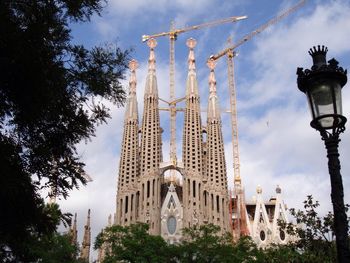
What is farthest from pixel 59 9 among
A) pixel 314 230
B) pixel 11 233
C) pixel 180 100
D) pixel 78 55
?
pixel 180 100

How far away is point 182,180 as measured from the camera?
70.7 meters

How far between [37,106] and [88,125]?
1.46 m

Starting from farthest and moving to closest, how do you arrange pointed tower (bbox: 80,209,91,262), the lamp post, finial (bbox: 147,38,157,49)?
finial (bbox: 147,38,157,49) < pointed tower (bbox: 80,209,91,262) < the lamp post

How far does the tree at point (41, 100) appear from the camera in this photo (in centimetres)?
884

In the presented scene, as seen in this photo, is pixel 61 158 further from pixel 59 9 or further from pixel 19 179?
pixel 59 9

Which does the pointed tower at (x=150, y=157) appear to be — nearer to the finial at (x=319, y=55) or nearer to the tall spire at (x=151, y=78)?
the tall spire at (x=151, y=78)

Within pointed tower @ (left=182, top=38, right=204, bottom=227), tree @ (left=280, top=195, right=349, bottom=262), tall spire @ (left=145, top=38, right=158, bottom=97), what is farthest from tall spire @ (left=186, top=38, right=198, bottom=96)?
tree @ (left=280, top=195, right=349, bottom=262)

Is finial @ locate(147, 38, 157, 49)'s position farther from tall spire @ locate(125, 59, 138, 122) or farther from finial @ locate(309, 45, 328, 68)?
finial @ locate(309, 45, 328, 68)

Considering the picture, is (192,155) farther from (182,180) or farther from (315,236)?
(315,236)

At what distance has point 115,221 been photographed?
2785 inches

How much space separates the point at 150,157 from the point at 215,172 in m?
10.1

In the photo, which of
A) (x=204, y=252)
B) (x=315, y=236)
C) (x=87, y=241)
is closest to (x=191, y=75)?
(x=87, y=241)

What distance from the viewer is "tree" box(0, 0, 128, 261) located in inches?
348

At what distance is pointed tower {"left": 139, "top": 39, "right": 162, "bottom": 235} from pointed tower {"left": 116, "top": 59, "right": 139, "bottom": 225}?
1813 mm
